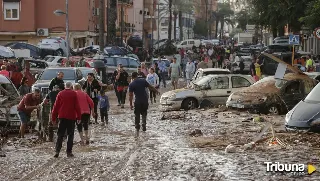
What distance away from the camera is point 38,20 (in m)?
71.3

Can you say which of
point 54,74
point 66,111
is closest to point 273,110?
point 54,74

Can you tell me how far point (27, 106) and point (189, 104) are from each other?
926cm

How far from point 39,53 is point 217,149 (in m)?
42.9

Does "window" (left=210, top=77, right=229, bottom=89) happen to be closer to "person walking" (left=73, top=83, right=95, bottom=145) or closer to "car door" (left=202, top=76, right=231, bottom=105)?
"car door" (left=202, top=76, right=231, bottom=105)

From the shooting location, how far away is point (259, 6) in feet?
169

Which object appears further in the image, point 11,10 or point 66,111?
point 11,10

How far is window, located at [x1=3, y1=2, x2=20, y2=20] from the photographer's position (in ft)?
231

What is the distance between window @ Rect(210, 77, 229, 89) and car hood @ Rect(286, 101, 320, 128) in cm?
1008

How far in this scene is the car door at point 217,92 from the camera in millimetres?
28394

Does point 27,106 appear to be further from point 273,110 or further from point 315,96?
point 273,110

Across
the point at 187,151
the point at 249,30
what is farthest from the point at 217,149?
the point at 249,30

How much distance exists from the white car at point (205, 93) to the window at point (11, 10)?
44.3 metres

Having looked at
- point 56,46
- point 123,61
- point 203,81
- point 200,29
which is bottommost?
point 203,81

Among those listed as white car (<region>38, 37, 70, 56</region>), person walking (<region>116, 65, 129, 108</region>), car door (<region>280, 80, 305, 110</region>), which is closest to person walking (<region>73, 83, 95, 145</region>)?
car door (<region>280, 80, 305, 110</region>)
